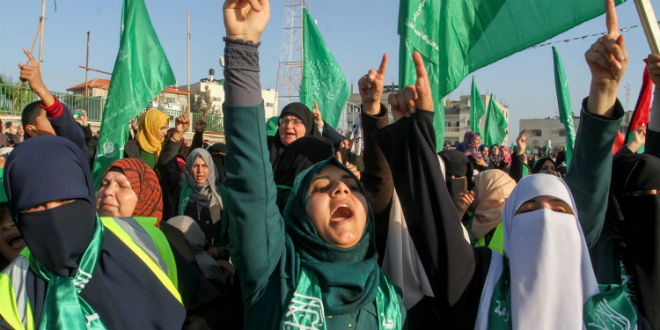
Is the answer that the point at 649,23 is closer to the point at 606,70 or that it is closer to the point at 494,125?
the point at 606,70

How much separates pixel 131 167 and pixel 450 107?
7270 centimetres

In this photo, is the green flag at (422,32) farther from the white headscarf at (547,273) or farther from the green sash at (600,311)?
the green sash at (600,311)

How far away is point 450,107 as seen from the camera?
72312 mm

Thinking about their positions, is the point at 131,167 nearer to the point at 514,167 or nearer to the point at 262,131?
the point at 262,131

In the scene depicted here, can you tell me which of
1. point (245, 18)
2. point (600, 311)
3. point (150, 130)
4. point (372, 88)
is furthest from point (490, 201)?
point (150, 130)

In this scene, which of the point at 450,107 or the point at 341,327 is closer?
the point at 341,327

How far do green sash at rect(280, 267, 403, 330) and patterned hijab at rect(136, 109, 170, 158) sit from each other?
139 inches

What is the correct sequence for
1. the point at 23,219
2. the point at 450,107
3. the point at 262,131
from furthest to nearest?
1. the point at 450,107
2. the point at 262,131
3. the point at 23,219

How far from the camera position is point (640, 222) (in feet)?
6.93

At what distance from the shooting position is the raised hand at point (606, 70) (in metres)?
1.73

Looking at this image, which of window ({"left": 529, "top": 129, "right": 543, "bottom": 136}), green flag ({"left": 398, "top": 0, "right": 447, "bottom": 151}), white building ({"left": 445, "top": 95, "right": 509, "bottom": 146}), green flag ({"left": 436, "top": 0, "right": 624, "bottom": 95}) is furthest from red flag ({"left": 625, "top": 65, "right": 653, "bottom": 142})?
window ({"left": 529, "top": 129, "right": 543, "bottom": 136})

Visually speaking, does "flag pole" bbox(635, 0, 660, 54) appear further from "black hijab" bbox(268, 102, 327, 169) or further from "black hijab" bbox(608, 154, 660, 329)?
"black hijab" bbox(268, 102, 327, 169)

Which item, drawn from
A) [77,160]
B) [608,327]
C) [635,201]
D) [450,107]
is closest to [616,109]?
[635,201]

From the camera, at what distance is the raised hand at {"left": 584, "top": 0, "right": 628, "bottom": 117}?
1727 mm
